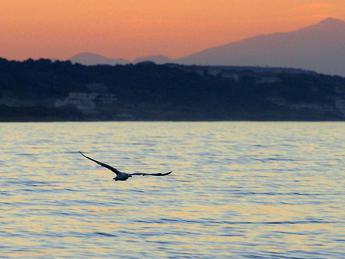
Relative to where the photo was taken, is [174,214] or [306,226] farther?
[174,214]

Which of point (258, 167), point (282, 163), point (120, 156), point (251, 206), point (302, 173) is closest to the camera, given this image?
point (251, 206)

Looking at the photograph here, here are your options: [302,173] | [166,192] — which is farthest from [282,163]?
[166,192]

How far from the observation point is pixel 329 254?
33219 mm

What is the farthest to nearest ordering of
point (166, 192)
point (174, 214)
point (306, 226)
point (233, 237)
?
point (166, 192)
point (174, 214)
point (306, 226)
point (233, 237)

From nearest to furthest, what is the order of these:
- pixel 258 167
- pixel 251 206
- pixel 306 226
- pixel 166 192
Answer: pixel 306 226 < pixel 251 206 < pixel 166 192 < pixel 258 167

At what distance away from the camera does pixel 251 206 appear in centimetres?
4591

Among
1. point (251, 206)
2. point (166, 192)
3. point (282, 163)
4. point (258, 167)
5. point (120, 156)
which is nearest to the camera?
point (251, 206)

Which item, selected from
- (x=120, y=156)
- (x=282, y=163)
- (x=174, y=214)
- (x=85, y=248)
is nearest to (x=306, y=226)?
(x=174, y=214)

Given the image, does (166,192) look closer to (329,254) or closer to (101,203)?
(101,203)

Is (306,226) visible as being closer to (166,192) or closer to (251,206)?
(251,206)

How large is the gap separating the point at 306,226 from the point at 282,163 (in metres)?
40.3

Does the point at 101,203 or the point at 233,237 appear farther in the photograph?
the point at 101,203

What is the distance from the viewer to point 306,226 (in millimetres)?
39375

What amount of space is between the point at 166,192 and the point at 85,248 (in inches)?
752
